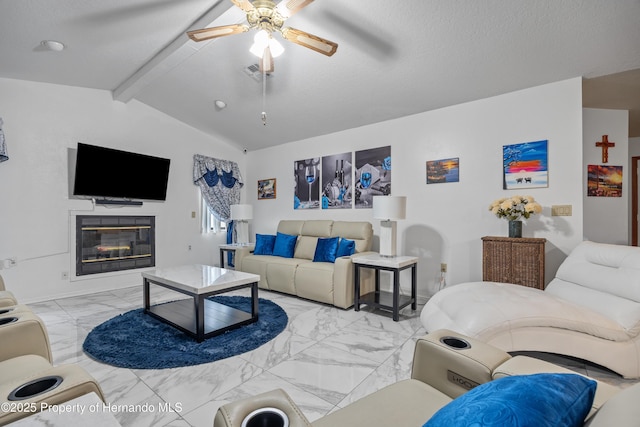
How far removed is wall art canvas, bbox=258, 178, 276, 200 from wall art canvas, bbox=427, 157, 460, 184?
2940 millimetres

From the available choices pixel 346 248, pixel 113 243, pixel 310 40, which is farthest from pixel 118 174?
pixel 310 40

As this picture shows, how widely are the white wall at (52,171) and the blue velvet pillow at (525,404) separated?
4.97 meters

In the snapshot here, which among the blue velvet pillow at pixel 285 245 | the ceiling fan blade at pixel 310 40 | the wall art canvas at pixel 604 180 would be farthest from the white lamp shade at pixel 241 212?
the wall art canvas at pixel 604 180

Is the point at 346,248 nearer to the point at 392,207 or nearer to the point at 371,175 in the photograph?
the point at 392,207

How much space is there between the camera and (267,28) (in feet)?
7.64

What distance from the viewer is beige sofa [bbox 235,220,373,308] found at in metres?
3.50

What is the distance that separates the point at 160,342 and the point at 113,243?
268 cm

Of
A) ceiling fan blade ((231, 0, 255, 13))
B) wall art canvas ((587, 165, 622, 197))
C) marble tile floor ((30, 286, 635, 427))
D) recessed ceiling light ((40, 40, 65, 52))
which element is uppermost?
recessed ceiling light ((40, 40, 65, 52))

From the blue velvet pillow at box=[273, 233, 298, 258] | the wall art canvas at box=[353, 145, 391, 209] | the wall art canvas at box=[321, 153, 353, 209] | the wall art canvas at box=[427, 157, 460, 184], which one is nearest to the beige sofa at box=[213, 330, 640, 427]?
the wall art canvas at box=[427, 157, 460, 184]

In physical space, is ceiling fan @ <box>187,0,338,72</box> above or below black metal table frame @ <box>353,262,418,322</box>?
above

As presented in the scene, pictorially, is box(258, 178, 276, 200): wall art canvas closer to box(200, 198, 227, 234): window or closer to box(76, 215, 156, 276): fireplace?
box(200, 198, 227, 234): window

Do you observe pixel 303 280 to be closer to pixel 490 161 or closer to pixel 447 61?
pixel 490 161

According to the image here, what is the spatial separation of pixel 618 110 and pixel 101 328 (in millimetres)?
6531

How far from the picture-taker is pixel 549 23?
240 cm
